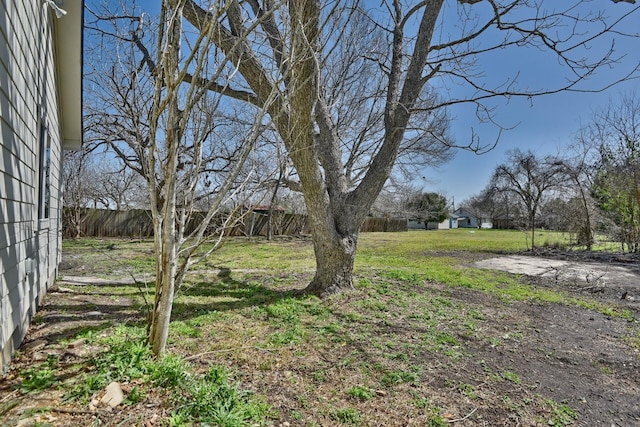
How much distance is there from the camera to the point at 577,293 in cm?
536

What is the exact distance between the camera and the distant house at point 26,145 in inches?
83.0

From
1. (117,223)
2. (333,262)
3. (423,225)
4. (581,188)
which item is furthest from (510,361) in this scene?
(423,225)

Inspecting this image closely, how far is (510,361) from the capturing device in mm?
2777

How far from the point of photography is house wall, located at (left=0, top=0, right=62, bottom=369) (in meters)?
2.09

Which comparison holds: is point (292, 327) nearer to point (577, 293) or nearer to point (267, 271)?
point (267, 271)

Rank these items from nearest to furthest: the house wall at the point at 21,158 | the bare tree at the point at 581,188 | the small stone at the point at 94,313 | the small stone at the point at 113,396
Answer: the small stone at the point at 113,396
the house wall at the point at 21,158
the small stone at the point at 94,313
the bare tree at the point at 581,188

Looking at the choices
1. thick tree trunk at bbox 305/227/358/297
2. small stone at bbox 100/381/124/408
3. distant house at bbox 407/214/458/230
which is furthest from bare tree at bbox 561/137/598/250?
distant house at bbox 407/214/458/230

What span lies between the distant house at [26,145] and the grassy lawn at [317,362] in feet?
1.87

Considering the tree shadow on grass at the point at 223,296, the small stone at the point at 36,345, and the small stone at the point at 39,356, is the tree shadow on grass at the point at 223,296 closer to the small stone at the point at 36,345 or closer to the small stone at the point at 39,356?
the small stone at the point at 36,345

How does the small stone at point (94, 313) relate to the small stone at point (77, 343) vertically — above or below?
below

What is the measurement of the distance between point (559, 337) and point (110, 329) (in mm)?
4529

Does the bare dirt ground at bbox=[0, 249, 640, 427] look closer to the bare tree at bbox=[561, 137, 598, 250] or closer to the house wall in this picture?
the house wall

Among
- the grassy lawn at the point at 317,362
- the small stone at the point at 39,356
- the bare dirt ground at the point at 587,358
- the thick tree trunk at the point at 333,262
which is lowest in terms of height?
the bare dirt ground at the point at 587,358

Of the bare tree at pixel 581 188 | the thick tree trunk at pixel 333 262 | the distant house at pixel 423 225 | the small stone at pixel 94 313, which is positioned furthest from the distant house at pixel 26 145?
the distant house at pixel 423 225
